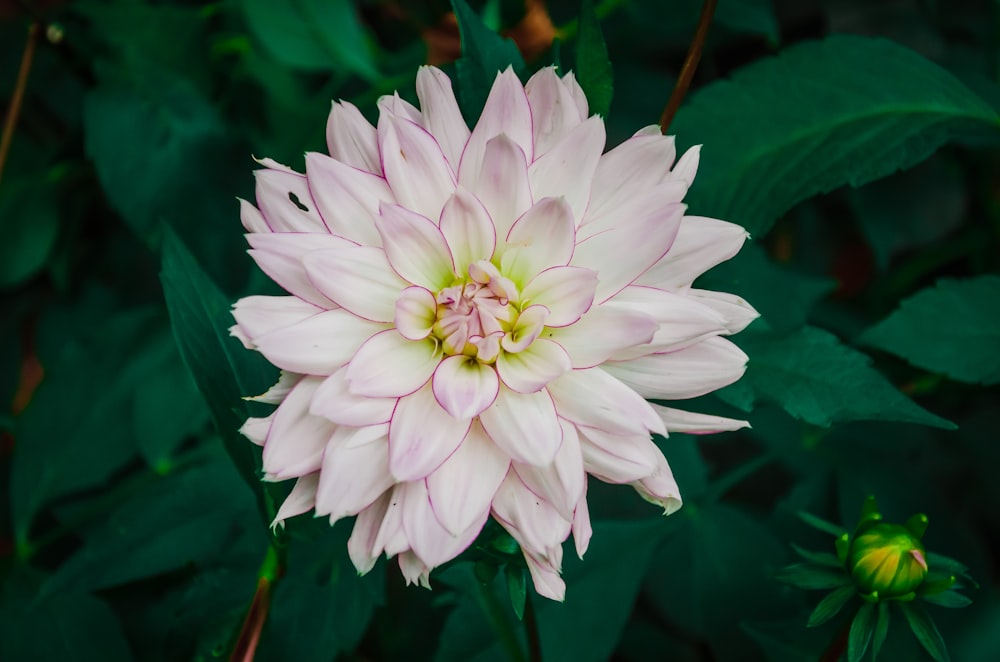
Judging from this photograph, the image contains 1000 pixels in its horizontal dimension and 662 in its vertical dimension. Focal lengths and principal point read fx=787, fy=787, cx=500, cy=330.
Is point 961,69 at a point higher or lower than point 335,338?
lower

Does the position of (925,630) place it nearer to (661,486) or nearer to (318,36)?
(661,486)

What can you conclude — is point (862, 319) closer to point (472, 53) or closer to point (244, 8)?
point (472, 53)

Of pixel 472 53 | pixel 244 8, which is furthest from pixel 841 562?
pixel 244 8

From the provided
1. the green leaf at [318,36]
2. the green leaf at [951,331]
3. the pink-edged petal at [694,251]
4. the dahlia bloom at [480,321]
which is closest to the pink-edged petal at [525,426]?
the dahlia bloom at [480,321]

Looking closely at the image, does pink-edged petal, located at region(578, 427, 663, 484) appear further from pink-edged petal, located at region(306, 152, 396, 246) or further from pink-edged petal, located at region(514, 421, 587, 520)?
pink-edged petal, located at region(306, 152, 396, 246)

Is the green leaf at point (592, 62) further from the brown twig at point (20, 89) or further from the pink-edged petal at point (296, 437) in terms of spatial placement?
the brown twig at point (20, 89)

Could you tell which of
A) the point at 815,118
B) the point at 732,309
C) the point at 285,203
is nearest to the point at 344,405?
the point at 285,203
